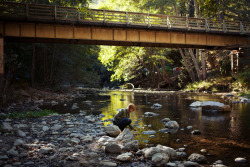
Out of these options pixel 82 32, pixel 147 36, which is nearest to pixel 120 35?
pixel 147 36

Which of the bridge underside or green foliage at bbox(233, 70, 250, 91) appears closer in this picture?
the bridge underside

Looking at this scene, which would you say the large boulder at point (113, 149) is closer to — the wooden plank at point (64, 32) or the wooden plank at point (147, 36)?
the wooden plank at point (64, 32)

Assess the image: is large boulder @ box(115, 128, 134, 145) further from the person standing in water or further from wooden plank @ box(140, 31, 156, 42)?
wooden plank @ box(140, 31, 156, 42)

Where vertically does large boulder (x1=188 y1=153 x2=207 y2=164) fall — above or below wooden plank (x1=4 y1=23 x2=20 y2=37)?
below

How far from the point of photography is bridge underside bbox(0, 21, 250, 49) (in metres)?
20.2

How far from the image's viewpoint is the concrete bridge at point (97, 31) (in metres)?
19.6

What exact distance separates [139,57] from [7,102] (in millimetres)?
28055

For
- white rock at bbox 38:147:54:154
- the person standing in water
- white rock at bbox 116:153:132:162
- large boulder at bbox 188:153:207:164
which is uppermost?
the person standing in water

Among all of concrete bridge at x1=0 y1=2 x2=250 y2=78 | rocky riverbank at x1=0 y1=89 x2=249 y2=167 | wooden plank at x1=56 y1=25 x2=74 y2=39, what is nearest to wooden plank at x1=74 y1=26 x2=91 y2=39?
concrete bridge at x1=0 y1=2 x2=250 y2=78

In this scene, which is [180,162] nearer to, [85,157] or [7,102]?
[85,157]

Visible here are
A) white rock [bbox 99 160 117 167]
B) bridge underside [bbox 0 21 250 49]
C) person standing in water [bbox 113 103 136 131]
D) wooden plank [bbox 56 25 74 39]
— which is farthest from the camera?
wooden plank [bbox 56 25 74 39]

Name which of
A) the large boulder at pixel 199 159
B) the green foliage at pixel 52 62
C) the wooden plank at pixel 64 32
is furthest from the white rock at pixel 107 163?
the green foliage at pixel 52 62

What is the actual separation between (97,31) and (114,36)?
1.80m

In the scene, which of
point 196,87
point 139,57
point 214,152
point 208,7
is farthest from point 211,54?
point 214,152
